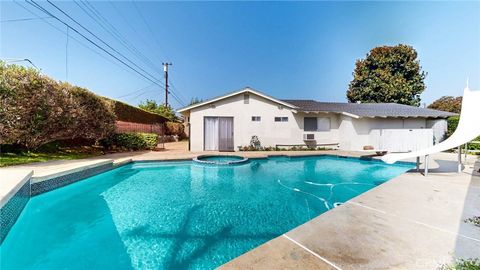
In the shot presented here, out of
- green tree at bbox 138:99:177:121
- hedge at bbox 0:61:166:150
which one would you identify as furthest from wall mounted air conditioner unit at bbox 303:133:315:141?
green tree at bbox 138:99:177:121

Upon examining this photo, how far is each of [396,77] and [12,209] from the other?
33.5 m

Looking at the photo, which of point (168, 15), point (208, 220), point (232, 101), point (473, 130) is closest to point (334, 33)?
point (232, 101)

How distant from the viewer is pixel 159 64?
30062 mm

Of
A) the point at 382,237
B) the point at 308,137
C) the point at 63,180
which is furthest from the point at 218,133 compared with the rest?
the point at 382,237

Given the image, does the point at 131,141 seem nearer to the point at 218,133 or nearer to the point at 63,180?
the point at 218,133

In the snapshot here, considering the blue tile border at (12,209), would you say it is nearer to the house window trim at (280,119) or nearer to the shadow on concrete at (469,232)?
the shadow on concrete at (469,232)

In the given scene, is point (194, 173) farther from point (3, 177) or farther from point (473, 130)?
point (473, 130)

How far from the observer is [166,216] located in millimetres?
4859

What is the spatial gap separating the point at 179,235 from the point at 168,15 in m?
18.0

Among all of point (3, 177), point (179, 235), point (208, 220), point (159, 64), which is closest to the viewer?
point (179, 235)

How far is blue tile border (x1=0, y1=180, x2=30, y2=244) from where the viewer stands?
12.8ft

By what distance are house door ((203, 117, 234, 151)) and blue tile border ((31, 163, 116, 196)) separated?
704 centimetres

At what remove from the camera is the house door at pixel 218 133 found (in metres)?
14.9

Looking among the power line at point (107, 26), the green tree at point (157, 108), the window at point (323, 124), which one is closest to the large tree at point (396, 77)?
the window at point (323, 124)
